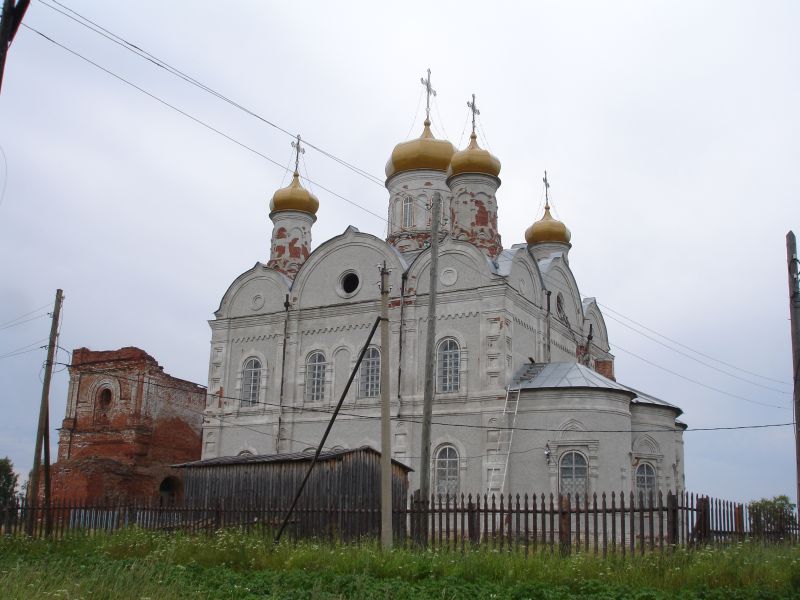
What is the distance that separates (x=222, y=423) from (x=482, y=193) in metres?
10.9

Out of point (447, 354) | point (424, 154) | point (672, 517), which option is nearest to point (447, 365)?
point (447, 354)

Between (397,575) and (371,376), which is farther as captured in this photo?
(371,376)

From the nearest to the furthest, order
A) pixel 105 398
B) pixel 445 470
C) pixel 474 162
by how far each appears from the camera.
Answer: pixel 445 470 → pixel 474 162 → pixel 105 398

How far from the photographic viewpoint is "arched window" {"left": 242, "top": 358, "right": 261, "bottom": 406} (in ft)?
86.8

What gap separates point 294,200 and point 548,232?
9225 mm

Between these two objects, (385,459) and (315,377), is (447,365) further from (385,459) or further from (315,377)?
(385,459)

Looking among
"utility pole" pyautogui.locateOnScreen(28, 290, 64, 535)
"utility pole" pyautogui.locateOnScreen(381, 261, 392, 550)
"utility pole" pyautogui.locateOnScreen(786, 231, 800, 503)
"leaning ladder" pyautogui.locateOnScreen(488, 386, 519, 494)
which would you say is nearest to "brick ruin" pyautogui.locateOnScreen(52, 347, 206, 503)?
"utility pole" pyautogui.locateOnScreen(28, 290, 64, 535)

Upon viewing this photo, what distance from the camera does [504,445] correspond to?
70.4ft

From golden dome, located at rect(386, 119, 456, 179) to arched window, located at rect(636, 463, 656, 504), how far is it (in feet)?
38.8

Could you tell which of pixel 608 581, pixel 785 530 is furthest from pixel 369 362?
pixel 608 581

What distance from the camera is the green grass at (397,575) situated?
9.31 metres

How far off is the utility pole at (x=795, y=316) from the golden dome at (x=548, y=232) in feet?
55.3

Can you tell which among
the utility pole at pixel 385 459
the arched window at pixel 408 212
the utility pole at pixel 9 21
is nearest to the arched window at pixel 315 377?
the arched window at pixel 408 212

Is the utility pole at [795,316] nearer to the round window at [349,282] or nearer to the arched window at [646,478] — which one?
the arched window at [646,478]
